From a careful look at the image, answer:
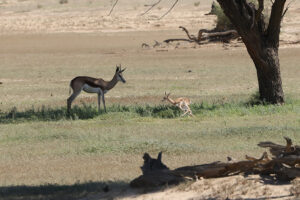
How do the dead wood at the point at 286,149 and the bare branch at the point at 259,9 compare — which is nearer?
the dead wood at the point at 286,149

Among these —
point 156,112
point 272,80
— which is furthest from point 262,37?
point 156,112

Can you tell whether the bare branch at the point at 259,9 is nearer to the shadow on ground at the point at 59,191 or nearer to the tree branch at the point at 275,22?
the tree branch at the point at 275,22

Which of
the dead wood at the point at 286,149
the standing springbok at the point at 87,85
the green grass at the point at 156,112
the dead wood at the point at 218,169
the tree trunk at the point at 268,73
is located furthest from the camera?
the standing springbok at the point at 87,85

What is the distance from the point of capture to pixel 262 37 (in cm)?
1777

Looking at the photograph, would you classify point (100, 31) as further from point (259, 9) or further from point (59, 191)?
point (59, 191)

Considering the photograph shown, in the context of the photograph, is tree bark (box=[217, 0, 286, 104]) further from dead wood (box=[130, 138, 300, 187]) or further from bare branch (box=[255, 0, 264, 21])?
dead wood (box=[130, 138, 300, 187])

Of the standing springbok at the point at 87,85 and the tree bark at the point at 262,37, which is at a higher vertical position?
the tree bark at the point at 262,37

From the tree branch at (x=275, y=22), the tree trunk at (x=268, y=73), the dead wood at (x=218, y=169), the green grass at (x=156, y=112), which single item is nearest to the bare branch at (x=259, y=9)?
the tree branch at (x=275, y=22)

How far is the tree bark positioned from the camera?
57.2 feet

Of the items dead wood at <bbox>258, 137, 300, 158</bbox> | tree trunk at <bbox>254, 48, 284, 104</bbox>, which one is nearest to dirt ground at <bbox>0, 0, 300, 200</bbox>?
tree trunk at <bbox>254, 48, 284, 104</bbox>

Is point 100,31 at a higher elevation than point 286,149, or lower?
higher

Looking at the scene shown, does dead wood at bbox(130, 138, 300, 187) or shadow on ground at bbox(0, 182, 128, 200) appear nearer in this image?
dead wood at bbox(130, 138, 300, 187)

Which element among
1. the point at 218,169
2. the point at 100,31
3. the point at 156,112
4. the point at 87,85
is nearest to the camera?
the point at 218,169

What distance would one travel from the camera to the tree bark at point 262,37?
1742 centimetres
